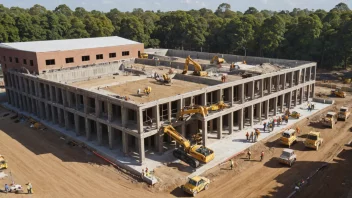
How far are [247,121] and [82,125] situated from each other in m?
25.4

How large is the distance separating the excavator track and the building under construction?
2.77 metres

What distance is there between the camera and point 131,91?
4409 centimetres

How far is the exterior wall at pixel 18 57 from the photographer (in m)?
55.1

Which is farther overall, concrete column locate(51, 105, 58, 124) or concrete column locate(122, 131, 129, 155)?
concrete column locate(51, 105, 58, 124)

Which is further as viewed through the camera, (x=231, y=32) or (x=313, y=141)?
(x=231, y=32)

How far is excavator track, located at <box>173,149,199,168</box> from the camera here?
34.7m

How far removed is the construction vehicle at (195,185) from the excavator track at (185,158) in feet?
11.1

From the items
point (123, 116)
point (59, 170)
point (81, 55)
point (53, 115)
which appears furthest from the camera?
point (81, 55)

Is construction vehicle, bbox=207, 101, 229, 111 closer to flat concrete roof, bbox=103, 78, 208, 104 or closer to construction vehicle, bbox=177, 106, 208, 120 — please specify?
construction vehicle, bbox=177, 106, 208, 120

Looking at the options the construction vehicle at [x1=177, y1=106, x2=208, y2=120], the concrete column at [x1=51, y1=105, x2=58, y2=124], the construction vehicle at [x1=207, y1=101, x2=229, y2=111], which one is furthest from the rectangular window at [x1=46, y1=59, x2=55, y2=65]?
the construction vehicle at [x1=207, y1=101, x2=229, y2=111]

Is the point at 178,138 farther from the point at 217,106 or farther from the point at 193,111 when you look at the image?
the point at 217,106

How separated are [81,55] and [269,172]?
4227 centimetres

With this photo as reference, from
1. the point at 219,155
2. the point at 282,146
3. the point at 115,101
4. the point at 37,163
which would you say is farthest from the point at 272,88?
the point at 37,163

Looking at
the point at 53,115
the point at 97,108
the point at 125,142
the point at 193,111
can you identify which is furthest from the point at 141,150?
the point at 53,115
